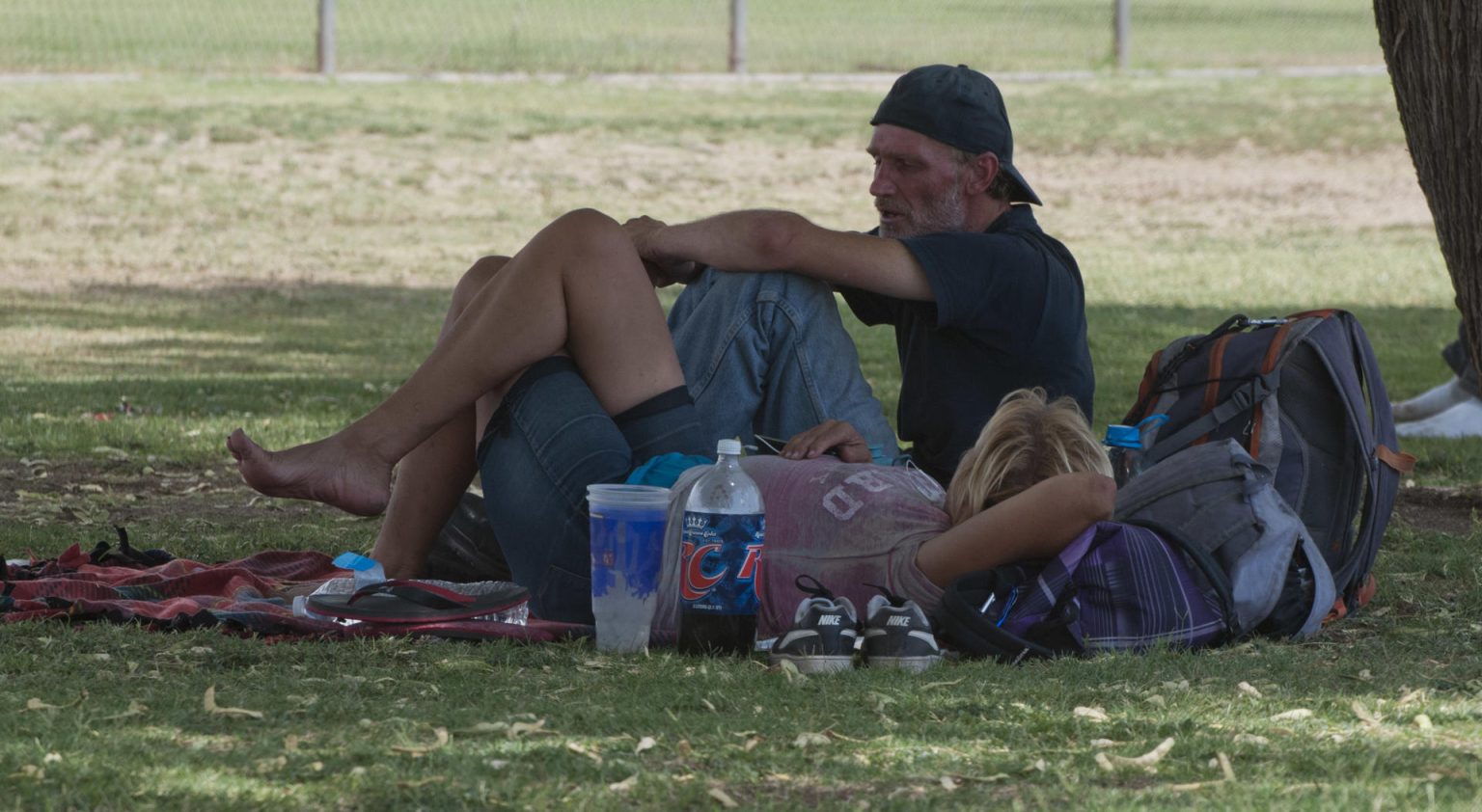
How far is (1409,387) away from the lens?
380 inches

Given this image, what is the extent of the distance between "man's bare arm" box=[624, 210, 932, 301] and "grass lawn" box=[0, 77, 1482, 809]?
1.04 meters

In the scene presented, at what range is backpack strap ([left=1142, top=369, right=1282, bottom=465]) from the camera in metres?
4.68

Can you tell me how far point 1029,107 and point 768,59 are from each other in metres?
3.78

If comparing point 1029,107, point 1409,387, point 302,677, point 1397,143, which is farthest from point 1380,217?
point 302,677

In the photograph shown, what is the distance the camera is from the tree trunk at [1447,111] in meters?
5.11

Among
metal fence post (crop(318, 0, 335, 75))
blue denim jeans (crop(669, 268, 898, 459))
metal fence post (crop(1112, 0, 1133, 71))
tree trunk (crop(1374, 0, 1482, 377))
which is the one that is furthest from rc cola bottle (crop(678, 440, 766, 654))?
metal fence post (crop(1112, 0, 1133, 71))

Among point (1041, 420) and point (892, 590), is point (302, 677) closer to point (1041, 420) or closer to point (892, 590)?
point (892, 590)

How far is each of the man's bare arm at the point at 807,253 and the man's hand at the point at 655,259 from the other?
13 cm

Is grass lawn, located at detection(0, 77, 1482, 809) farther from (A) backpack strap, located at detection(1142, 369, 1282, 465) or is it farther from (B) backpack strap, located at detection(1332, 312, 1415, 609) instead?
(A) backpack strap, located at detection(1142, 369, 1282, 465)

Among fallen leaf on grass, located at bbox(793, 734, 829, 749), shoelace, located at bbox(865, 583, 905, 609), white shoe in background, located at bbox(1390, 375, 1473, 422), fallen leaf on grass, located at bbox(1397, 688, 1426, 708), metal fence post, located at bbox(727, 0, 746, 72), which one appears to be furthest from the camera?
metal fence post, located at bbox(727, 0, 746, 72)

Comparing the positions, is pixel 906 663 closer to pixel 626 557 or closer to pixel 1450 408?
pixel 626 557

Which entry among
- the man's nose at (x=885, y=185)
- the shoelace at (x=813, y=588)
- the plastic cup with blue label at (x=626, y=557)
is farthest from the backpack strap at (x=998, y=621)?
the man's nose at (x=885, y=185)

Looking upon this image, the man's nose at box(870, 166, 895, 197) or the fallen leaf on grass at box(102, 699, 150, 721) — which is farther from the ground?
the man's nose at box(870, 166, 895, 197)

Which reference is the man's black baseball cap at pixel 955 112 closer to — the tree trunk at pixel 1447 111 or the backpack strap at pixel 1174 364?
the backpack strap at pixel 1174 364
